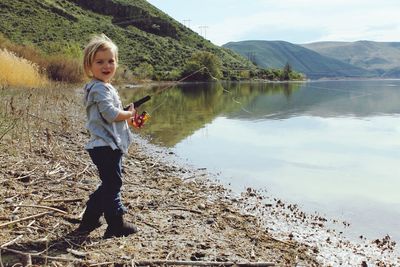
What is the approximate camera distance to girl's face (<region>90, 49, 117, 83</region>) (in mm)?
4137

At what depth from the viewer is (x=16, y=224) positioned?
4.22 m

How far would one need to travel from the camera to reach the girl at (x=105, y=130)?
4121 mm

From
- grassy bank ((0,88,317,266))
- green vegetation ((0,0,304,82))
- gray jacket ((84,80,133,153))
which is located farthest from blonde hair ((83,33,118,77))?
green vegetation ((0,0,304,82))

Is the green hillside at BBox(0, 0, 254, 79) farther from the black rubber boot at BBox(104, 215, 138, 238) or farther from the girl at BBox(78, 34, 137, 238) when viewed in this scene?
the black rubber boot at BBox(104, 215, 138, 238)

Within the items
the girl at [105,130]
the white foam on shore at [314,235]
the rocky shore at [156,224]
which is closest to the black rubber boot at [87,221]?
the girl at [105,130]

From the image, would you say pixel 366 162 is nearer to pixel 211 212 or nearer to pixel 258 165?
pixel 258 165

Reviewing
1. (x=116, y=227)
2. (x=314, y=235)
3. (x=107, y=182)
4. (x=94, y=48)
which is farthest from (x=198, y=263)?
(x=314, y=235)

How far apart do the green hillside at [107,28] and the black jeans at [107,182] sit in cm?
3911

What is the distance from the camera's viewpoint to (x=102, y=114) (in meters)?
4.11

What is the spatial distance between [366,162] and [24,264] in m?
9.25

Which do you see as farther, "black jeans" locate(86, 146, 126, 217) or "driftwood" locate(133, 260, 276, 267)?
"black jeans" locate(86, 146, 126, 217)

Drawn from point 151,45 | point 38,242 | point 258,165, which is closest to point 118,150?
point 38,242

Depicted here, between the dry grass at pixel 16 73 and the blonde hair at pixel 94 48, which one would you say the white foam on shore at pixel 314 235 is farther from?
the dry grass at pixel 16 73

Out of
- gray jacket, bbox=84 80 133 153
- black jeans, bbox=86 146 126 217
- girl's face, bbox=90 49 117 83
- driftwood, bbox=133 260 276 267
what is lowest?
driftwood, bbox=133 260 276 267
